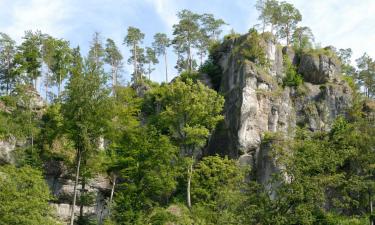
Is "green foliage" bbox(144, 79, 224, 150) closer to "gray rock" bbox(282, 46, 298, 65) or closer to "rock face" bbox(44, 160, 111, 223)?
"rock face" bbox(44, 160, 111, 223)

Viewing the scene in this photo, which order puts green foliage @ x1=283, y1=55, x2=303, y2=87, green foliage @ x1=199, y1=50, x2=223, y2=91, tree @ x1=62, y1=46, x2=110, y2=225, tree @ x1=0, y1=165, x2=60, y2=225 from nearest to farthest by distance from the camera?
tree @ x1=0, y1=165, x2=60, y2=225 → tree @ x1=62, y1=46, x2=110, y2=225 → green foliage @ x1=283, y1=55, x2=303, y2=87 → green foliage @ x1=199, y1=50, x2=223, y2=91

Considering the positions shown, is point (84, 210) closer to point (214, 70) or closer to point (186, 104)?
point (186, 104)

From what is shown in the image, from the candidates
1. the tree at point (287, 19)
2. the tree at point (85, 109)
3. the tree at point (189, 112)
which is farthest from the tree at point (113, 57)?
the tree at point (85, 109)

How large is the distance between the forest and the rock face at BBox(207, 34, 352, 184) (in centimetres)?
54

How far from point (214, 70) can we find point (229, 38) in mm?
4138

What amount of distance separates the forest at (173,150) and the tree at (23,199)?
0.24ft

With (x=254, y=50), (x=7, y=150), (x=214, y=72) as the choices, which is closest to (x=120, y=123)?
(x=7, y=150)

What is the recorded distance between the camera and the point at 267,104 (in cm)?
4216

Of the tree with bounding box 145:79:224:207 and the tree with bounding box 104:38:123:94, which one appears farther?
the tree with bounding box 104:38:123:94

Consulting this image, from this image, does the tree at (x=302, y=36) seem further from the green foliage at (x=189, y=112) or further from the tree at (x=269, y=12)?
the green foliage at (x=189, y=112)

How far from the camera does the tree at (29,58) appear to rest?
172ft

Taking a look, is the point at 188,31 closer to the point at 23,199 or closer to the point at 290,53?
the point at 290,53

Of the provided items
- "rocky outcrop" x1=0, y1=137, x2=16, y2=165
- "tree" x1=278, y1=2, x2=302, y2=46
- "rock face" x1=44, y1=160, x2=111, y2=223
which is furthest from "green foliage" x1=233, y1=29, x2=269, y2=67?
"rocky outcrop" x1=0, y1=137, x2=16, y2=165

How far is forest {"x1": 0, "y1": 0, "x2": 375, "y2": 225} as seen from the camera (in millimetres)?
28984
